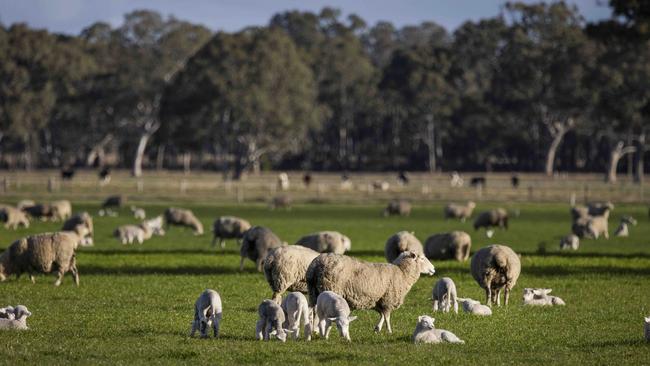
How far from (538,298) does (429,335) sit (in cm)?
608

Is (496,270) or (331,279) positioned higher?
(331,279)

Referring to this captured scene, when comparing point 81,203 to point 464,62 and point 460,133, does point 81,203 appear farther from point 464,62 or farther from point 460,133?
point 464,62

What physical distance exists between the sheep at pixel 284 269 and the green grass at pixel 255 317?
2.41 feet

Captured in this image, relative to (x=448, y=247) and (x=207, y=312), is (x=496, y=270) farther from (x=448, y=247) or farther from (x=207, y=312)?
(x=448, y=247)

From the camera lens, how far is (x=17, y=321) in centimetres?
1620

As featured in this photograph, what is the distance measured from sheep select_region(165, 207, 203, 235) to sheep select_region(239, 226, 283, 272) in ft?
55.2

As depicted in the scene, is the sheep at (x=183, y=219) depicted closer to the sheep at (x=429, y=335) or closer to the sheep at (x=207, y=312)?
the sheep at (x=207, y=312)

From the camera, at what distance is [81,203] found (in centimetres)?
6800

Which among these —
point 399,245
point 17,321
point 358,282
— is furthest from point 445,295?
point 17,321

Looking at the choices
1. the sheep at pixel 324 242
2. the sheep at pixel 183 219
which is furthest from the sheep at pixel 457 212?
the sheep at pixel 324 242

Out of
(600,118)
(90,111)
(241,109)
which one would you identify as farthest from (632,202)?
(90,111)

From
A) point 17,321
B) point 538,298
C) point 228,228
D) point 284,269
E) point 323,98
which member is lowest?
point 538,298

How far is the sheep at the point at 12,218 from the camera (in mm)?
45094

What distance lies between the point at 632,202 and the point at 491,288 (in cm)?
5390
